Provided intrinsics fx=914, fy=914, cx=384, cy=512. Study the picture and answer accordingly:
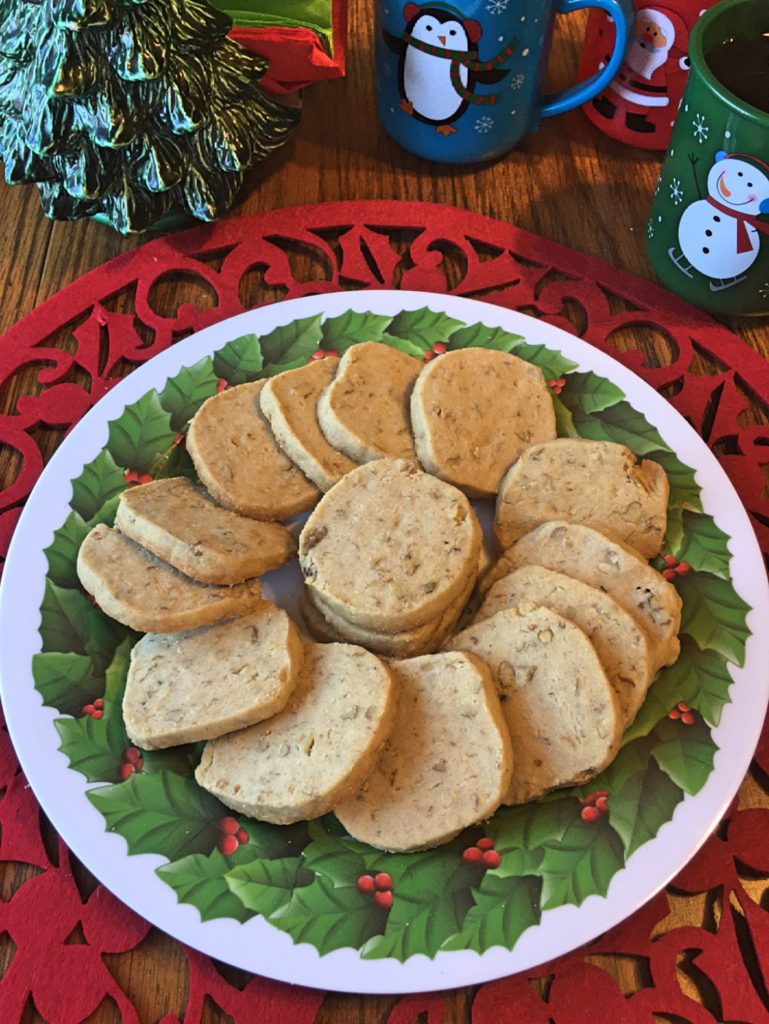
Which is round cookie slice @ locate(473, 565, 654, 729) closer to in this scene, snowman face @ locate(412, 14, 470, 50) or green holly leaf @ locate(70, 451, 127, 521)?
green holly leaf @ locate(70, 451, 127, 521)

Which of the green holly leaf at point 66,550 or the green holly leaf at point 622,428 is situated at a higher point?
the green holly leaf at point 622,428

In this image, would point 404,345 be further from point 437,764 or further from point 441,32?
point 437,764

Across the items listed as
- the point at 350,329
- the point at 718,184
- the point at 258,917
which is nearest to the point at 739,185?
the point at 718,184

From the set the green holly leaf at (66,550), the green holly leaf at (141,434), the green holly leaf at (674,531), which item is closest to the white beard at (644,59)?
the green holly leaf at (674,531)

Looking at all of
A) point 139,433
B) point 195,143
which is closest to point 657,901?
point 139,433

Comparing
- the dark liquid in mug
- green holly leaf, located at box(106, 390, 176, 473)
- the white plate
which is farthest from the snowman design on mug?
green holly leaf, located at box(106, 390, 176, 473)

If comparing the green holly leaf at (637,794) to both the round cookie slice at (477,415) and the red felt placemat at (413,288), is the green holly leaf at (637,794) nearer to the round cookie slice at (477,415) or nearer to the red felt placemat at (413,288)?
the red felt placemat at (413,288)
